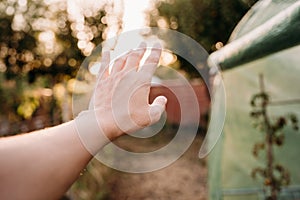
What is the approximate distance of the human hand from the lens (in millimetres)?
719

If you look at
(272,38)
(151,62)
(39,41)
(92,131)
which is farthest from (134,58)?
(39,41)

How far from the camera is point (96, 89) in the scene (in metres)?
0.79

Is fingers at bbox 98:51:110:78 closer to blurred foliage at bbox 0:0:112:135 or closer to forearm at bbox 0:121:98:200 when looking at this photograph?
forearm at bbox 0:121:98:200

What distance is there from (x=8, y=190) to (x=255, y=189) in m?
2.72

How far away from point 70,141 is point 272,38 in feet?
1.99

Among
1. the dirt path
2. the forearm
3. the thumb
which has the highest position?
the thumb

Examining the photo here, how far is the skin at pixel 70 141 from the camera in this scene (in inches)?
25.6

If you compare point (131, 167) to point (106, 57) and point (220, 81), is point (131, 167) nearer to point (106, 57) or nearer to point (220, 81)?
point (220, 81)

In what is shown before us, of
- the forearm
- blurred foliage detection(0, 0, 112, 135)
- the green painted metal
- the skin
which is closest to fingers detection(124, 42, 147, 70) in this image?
the skin

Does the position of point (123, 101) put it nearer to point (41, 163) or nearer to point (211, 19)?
point (41, 163)

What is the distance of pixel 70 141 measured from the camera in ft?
2.26

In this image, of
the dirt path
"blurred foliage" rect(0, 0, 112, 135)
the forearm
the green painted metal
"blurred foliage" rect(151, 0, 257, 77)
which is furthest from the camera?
"blurred foliage" rect(0, 0, 112, 135)

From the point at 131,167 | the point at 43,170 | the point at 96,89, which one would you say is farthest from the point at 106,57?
the point at 131,167

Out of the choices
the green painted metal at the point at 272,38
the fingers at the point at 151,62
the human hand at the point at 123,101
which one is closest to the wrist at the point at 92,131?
the human hand at the point at 123,101
